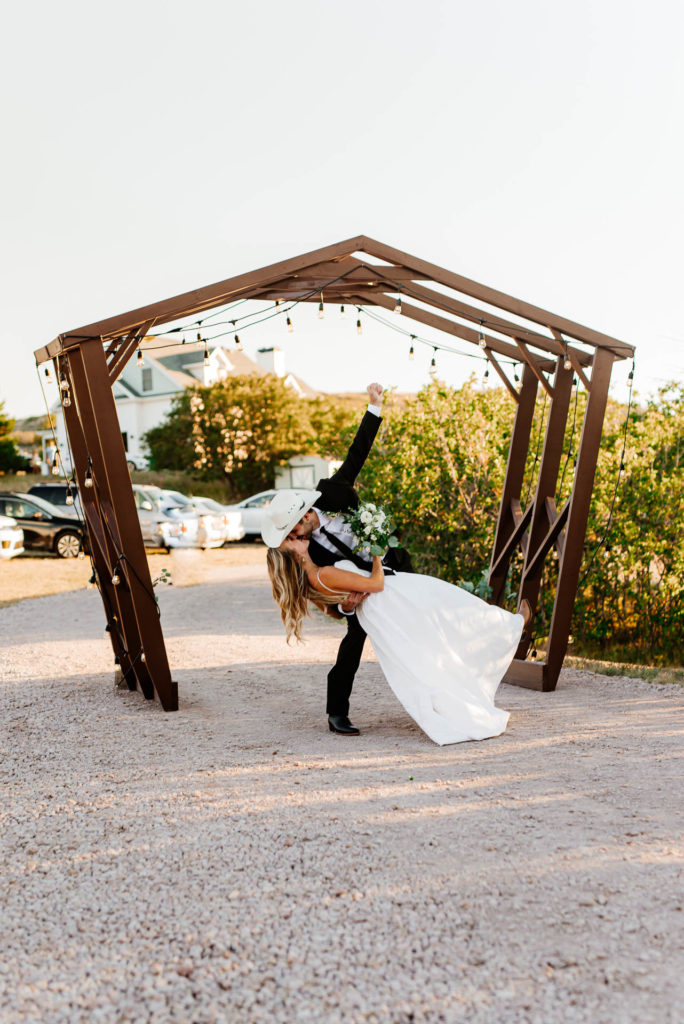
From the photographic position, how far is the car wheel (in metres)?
22.3

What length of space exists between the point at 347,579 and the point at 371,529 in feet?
1.23

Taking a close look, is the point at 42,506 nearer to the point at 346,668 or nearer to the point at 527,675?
the point at 527,675

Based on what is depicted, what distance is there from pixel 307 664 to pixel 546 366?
150 inches

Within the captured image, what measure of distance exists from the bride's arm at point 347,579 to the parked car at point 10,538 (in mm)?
16366

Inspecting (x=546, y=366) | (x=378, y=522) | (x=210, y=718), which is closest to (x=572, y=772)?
(x=378, y=522)

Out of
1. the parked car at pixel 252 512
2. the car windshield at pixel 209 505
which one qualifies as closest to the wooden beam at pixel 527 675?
the parked car at pixel 252 512

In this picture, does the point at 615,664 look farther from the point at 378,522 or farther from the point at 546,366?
the point at 378,522

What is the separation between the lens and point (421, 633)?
242 inches

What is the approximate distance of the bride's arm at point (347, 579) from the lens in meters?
5.99

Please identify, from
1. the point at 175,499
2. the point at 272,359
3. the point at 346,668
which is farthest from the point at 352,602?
the point at 272,359

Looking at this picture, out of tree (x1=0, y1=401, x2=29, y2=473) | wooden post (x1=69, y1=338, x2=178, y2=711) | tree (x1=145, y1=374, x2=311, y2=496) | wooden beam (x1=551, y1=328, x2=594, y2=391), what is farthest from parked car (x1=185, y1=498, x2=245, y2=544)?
tree (x1=0, y1=401, x2=29, y2=473)

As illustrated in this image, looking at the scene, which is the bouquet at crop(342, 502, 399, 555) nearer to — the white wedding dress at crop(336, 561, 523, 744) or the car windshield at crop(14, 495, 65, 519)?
the white wedding dress at crop(336, 561, 523, 744)

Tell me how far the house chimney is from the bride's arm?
161ft

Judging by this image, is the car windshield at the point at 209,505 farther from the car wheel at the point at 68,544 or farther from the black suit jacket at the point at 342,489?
the black suit jacket at the point at 342,489
